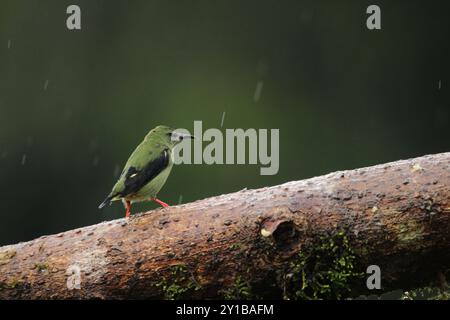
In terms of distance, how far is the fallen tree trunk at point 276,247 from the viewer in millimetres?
3523

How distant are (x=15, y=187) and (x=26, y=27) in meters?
2.28

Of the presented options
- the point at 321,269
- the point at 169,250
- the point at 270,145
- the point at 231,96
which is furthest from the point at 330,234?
the point at 231,96

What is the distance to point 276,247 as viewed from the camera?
11.5ft

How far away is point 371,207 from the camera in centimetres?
362

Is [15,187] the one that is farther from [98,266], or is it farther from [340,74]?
[98,266]

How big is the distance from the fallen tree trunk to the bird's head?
2.20 ft

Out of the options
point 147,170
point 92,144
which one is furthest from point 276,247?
point 92,144

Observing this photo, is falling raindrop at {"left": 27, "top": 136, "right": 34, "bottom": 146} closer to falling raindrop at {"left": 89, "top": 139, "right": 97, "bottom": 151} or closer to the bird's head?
falling raindrop at {"left": 89, "top": 139, "right": 97, "bottom": 151}

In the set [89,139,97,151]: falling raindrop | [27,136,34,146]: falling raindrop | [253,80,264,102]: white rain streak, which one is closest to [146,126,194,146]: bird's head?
[89,139,97,151]: falling raindrop

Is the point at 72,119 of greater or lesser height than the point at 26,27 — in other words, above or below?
below

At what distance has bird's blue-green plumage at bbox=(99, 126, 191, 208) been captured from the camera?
4145mm

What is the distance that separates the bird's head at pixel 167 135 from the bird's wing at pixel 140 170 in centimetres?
8

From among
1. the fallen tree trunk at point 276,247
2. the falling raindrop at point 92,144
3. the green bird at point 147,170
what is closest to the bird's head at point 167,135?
the green bird at point 147,170

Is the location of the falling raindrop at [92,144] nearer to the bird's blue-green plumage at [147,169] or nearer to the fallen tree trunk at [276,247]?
the bird's blue-green plumage at [147,169]
